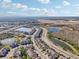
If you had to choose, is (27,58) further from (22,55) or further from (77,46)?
(77,46)

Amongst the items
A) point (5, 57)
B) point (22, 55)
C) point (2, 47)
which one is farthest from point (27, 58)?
point (2, 47)

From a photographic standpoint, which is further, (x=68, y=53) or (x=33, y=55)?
(x=68, y=53)

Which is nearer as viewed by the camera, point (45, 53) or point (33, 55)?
point (33, 55)

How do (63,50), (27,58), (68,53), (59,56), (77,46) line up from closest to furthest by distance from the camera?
1. (27,58)
2. (59,56)
3. (68,53)
4. (63,50)
5. (77,46)

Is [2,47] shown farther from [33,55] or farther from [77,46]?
[77,46]

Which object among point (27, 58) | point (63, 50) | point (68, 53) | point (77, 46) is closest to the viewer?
point (27, 58)

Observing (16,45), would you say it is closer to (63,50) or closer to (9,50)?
(9,50)

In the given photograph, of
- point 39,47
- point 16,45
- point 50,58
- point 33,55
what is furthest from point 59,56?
point 16,45

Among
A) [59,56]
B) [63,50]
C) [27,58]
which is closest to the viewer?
[27,58]
